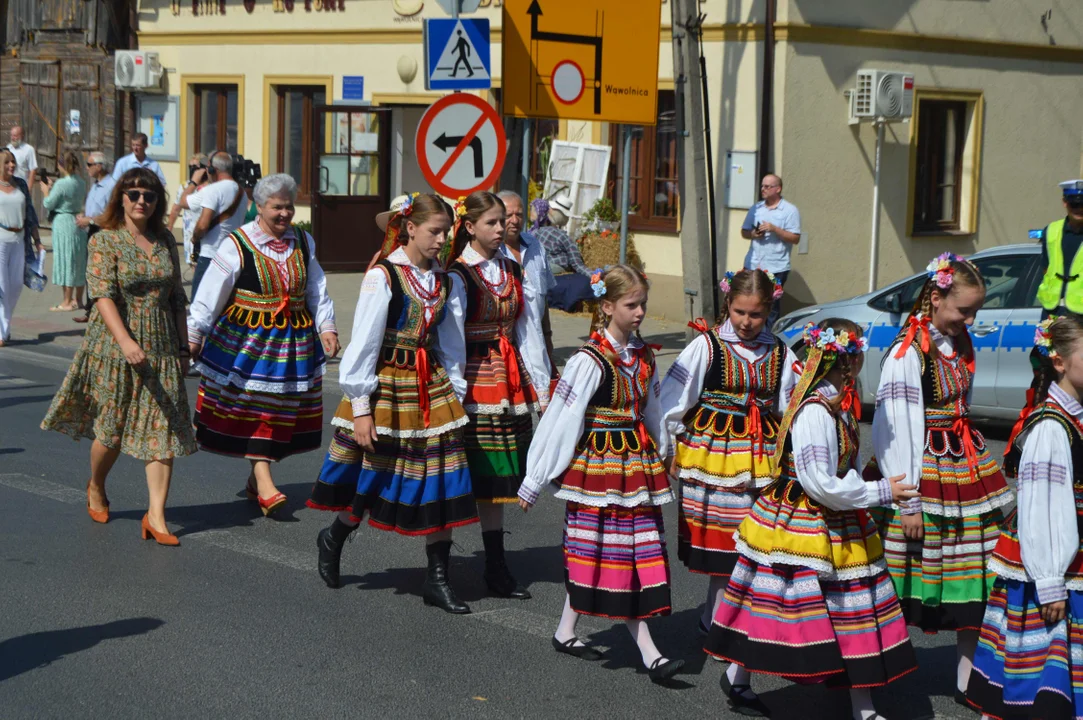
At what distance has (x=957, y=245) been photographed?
1797 cm

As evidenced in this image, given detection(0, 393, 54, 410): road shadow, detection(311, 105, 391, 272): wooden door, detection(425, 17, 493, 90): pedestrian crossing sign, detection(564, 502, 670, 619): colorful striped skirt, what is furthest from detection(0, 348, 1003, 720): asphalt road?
detection(311, 105, 391, 272): wooden door

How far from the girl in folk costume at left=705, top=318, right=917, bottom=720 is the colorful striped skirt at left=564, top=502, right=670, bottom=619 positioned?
0.46 metres

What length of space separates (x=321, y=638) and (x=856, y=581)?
226cm

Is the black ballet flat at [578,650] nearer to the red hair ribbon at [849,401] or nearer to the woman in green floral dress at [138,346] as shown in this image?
the red hair ribbon at [849,401]

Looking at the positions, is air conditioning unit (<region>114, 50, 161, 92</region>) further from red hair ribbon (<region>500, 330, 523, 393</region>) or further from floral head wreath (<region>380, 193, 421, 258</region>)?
red hair ribbon (<region>500, 330, 523, 393</region>)

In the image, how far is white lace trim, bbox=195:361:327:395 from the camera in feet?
24.9

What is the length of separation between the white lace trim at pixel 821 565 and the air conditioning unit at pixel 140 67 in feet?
66.1

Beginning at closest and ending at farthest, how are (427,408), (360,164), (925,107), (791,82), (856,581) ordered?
(856,581) → (427,408) → (791,82) → (925,107) → (360,164)

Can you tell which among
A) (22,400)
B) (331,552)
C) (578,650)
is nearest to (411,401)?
(331,552)

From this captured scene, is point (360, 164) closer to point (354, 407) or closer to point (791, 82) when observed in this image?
point (791, 82)

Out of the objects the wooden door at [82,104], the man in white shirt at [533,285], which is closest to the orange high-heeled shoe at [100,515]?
the man in white shirt at [533,285]

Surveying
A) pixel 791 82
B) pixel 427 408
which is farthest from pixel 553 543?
pixel 791 82

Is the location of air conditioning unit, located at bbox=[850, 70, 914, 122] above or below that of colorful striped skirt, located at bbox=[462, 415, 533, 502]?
above

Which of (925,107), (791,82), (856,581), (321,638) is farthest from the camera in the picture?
(925,107)
